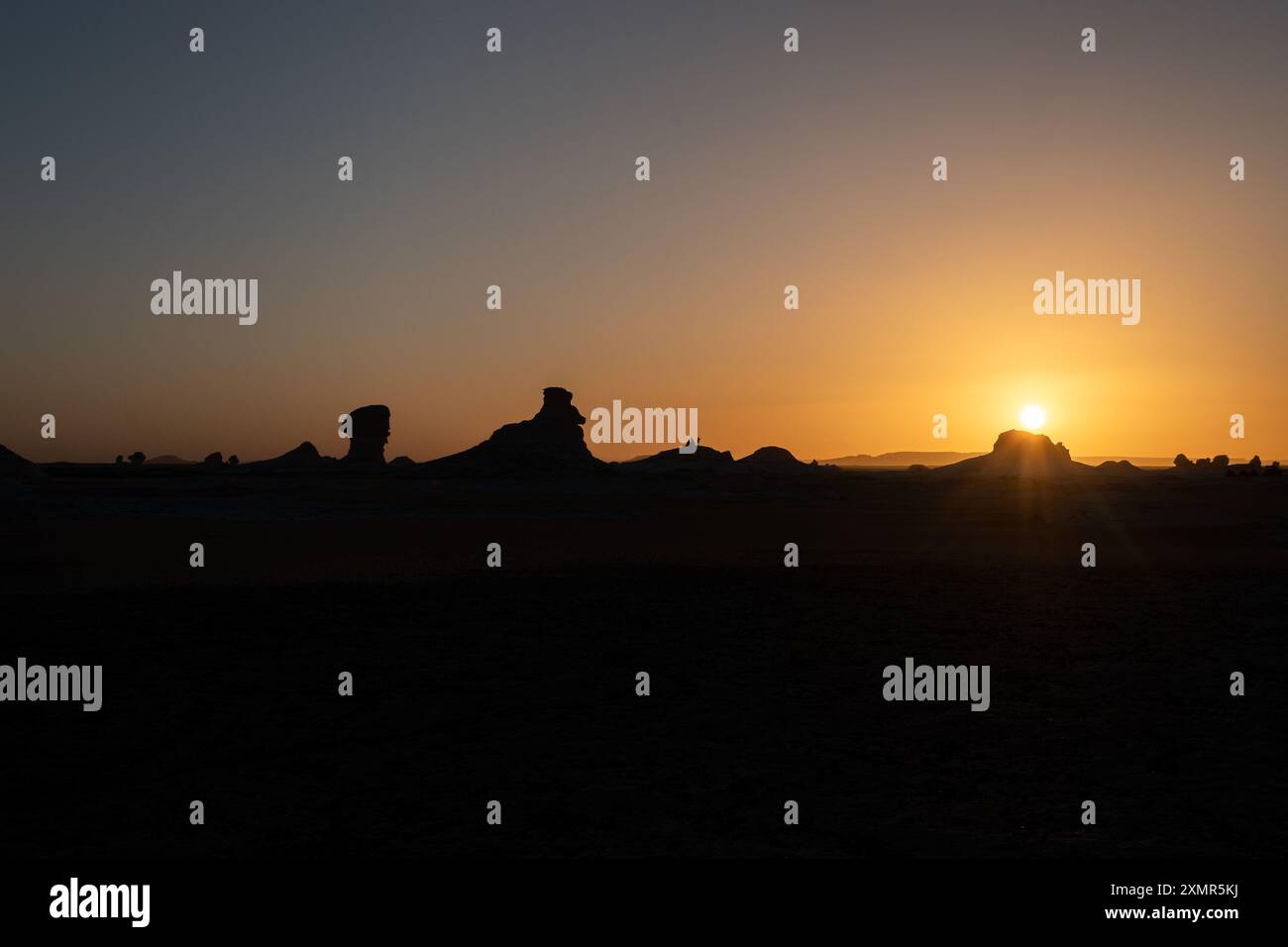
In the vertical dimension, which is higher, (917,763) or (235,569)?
(235,569)

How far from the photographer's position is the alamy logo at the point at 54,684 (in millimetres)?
11327

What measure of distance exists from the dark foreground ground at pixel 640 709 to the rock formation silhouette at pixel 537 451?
7816cm

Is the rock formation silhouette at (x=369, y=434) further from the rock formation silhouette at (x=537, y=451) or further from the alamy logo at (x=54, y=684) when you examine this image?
the alamy logo at (x=54, y=684)

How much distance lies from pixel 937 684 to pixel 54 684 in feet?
33.6

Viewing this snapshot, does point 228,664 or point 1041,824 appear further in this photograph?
point 228,664

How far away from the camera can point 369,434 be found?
487 ft

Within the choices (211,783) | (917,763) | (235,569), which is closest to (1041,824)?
(917,763)

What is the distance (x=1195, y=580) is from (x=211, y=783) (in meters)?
20.1

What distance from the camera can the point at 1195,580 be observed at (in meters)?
→ 21.6
